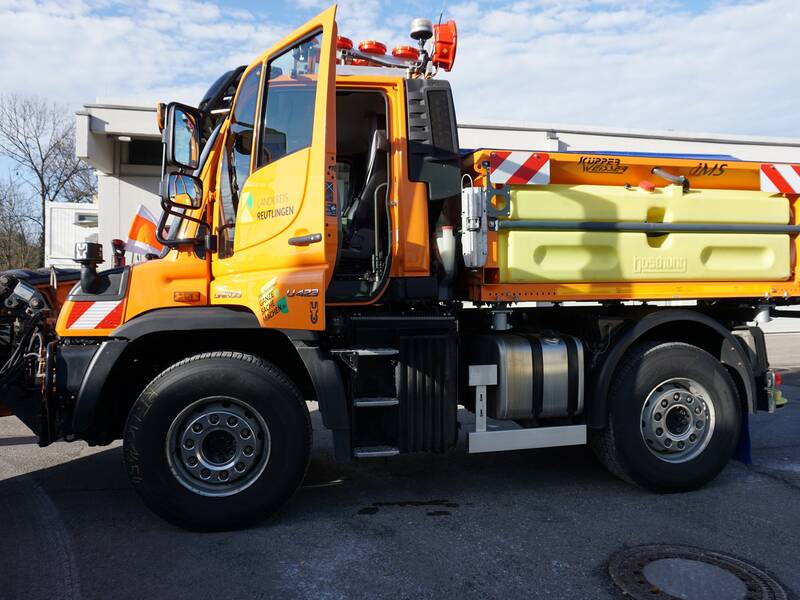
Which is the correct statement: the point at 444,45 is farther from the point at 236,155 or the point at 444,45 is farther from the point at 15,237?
the point at 15,237

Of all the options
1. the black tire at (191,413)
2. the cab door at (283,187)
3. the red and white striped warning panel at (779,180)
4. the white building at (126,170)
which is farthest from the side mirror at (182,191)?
the white building at (126,170)

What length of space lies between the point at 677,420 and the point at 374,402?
7.77 ft

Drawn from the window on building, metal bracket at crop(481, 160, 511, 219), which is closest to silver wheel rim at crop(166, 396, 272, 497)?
metal bracket at crop(481, 160, 511, 219)

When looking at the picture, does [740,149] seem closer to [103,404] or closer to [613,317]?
[613,317]

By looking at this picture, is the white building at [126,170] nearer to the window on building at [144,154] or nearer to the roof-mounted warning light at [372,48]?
the window on building at [144,154]

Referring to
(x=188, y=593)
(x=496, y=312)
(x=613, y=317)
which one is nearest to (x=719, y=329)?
(x=613, y=317)

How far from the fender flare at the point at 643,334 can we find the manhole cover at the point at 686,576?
1.09 metres

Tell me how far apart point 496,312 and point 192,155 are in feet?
7.85

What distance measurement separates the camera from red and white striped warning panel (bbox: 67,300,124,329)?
3.97 metres

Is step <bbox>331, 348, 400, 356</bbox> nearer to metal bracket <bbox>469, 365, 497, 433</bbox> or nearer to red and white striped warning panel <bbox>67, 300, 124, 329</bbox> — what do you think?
metal bracket <bbox>469, 365, 497, 433</bbox>

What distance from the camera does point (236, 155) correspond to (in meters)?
4.19

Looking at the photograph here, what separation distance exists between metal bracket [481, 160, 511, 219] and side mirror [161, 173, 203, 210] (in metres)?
1.93

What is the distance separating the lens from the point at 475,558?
11.7ft

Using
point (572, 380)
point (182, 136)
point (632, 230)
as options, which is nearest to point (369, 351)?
point (572, 380)
